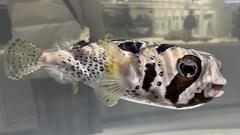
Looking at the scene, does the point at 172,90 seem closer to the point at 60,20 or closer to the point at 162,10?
the point at 60,20

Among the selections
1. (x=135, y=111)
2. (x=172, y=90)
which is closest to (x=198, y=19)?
(x=135, y=111)

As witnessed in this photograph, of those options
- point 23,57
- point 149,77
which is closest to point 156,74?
point 149,77

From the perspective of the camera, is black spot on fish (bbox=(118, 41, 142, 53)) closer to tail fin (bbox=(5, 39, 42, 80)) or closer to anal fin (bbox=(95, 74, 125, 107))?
anal fin (bbox=(95, 74, 125, 107))

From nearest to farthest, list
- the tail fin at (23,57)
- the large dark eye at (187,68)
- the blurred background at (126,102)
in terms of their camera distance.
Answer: the large dark eye at (187,68) < the tail fin at (23,57) < the blurred background at (126,102)

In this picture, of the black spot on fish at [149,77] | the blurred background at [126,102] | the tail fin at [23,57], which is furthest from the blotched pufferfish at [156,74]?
the blurred background at [126,102]

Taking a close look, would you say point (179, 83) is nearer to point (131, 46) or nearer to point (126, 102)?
point (131, 46)

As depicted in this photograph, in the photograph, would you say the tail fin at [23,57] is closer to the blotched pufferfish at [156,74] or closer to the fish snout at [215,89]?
the blotched pufferfish at [156,74]

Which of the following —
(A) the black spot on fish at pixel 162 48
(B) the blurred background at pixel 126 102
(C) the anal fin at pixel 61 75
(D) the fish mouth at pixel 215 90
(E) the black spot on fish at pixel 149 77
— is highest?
(A) the black spot on fish at pixel 162 48
